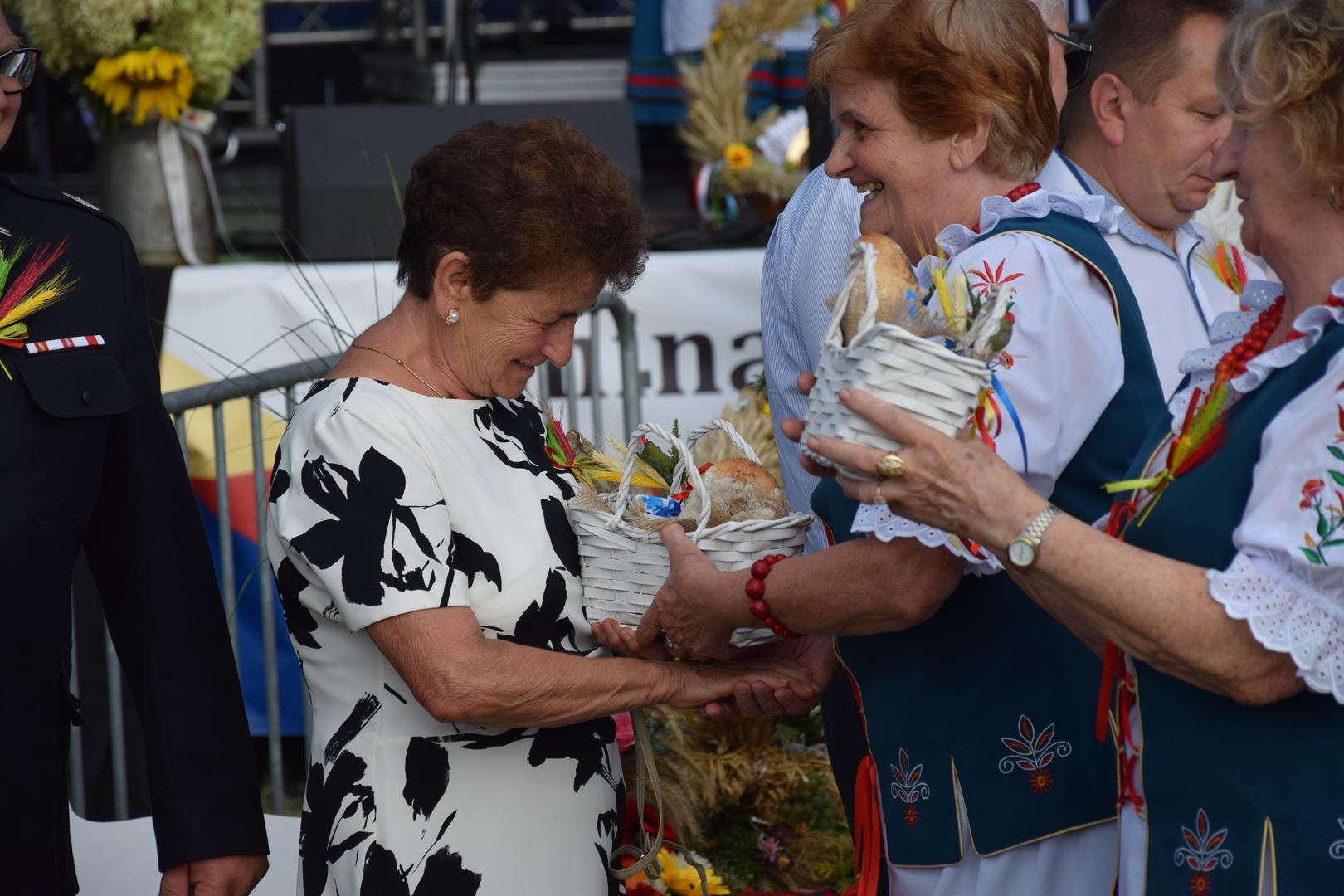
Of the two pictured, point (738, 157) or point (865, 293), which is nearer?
point (865, 293)

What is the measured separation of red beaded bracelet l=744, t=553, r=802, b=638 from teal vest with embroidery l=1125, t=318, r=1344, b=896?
1.54ft

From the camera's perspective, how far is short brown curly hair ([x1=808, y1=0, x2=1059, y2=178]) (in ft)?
5.61

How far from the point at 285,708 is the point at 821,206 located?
7.60 ft

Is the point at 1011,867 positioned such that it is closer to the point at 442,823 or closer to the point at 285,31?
the point at 442,823

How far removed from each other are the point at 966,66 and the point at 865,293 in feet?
1.48

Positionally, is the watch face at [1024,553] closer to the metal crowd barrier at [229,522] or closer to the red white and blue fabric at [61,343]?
the red white and blue fabric at [61,343]

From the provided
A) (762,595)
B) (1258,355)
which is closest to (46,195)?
(762,595)

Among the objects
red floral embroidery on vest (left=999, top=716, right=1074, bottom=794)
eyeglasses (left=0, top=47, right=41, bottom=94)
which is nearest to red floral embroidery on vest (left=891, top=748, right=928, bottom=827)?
red floral embroidery on vest (left=999, top=716, right=1074, bottom=794)

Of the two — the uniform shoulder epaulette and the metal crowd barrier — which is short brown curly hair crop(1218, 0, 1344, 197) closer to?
the uniform shoulder epaulette

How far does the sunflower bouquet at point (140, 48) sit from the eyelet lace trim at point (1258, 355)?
3792 mm

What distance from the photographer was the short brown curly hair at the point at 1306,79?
4.40ft

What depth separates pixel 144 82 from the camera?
178 inches

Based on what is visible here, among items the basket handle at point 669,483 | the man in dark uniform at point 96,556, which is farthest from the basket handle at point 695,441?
the man in dark uniform at point 96,556

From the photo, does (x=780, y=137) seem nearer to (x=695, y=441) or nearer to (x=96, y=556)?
(x=695, y=441)
